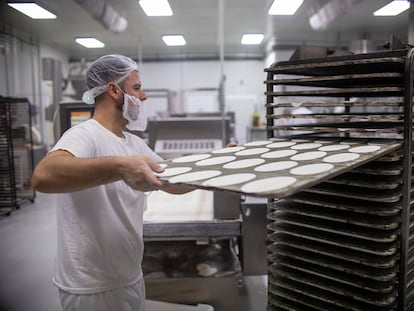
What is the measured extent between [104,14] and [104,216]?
3.11 meters

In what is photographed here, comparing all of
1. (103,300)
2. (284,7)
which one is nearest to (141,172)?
(103,300)

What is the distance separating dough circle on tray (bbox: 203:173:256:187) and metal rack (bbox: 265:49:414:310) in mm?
277

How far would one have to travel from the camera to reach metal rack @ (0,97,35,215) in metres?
4.15

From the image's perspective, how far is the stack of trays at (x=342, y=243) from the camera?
73 cm

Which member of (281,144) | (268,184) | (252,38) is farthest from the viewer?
(252,38)

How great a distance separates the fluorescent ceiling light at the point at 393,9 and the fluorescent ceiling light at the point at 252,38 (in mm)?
Answer: 2293

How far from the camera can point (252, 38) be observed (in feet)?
22.6

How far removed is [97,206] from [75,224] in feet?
0.28

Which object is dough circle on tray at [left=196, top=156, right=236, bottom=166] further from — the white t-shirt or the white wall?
the white wall

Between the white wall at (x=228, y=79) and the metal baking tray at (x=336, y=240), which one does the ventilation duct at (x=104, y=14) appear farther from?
the white wall at (x=228, y=79)

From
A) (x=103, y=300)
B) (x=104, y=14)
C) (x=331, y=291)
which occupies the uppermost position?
(x=104, y=14)

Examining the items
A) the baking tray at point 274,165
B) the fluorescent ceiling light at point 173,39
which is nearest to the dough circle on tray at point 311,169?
the baking tray at point 274,165

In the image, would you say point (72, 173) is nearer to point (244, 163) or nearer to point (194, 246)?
point (244, 163)

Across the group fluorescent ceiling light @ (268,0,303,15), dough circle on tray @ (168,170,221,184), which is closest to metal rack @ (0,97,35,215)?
Result: fluorescent ceiling light @ (268,0,303,15)
